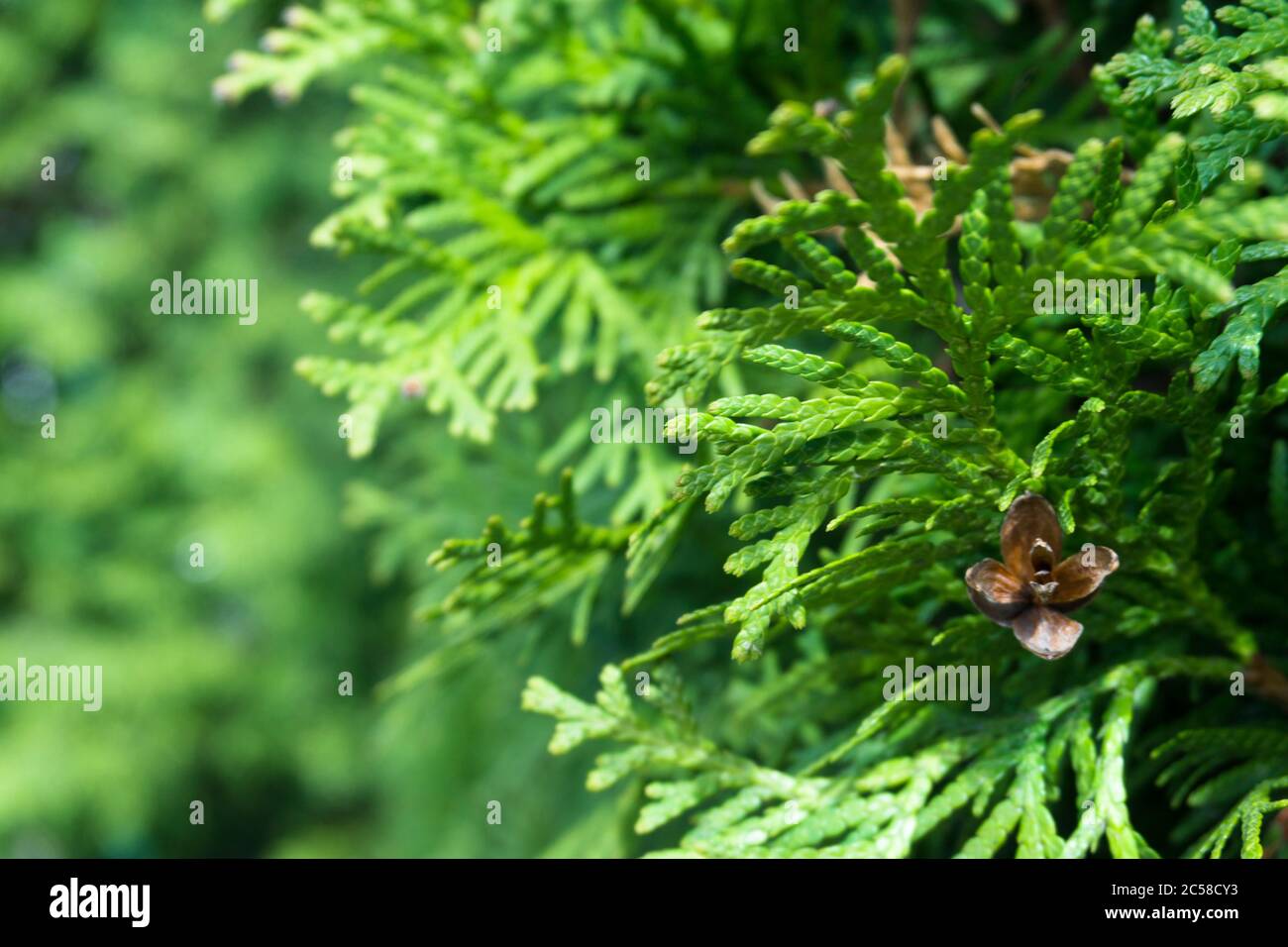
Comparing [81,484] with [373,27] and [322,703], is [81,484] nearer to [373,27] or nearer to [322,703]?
[322,703]

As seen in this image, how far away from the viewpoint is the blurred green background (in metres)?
2.36

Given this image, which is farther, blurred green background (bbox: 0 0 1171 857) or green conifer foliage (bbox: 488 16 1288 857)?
blurred green background (bbox: 0 0 1171 857)

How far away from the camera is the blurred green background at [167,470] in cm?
236

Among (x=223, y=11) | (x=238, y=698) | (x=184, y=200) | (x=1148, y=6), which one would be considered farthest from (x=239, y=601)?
(x=1148, y=6)

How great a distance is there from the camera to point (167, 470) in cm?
246

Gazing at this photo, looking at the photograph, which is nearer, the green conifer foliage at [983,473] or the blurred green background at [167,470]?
the green conifer foliage at [983,473]

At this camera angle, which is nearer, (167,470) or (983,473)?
(983,473)

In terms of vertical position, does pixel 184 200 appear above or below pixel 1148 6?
above
